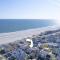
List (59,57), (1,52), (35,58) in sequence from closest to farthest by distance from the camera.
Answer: (59,57)
(35,58)
(1,52)

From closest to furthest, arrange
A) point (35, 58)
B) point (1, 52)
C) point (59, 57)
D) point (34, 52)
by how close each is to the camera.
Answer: point (59, 57) < point (35, 58) < point (34, 52) < point (1, 52)

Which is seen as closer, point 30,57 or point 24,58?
point 24,58

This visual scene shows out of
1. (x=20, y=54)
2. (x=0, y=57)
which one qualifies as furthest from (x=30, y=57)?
(x=0, y=57)

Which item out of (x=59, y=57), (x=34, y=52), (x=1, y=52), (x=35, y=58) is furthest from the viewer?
(x=1, y=52)

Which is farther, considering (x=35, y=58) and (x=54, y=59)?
(x=35, y=58)

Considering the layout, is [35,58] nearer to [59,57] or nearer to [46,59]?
[46,59]

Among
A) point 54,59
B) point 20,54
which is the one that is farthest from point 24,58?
point 54,59

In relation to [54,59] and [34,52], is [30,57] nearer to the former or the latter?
[34,52]

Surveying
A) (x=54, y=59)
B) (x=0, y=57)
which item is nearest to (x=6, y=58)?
(x=0, y=57)

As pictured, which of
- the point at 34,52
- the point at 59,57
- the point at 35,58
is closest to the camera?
the point at 59,57
